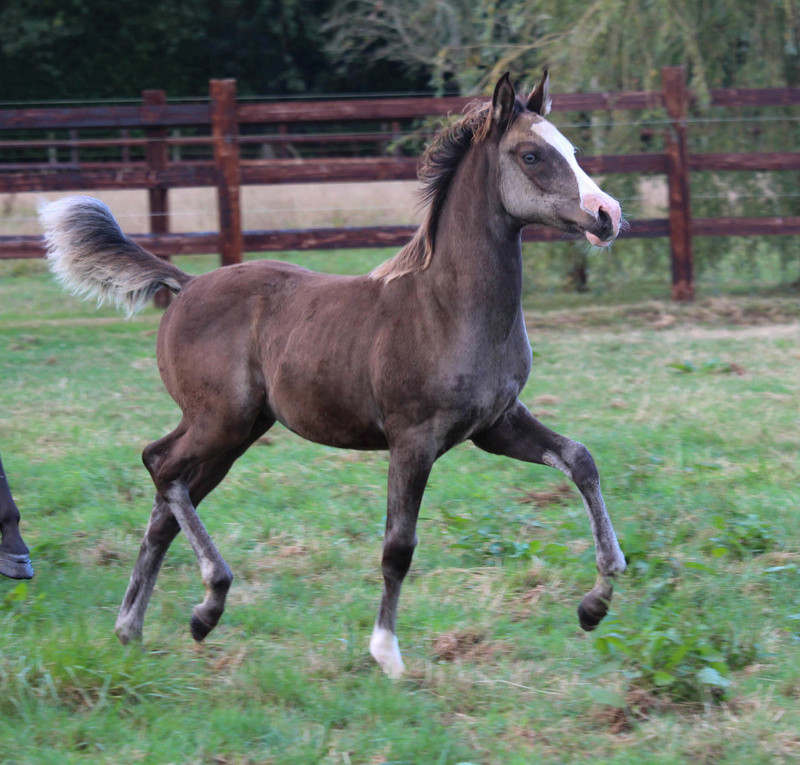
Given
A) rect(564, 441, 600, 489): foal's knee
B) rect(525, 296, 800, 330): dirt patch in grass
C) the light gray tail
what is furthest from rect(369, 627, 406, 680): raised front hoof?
rect(525, 296, 800, 330): dirt patch in grass

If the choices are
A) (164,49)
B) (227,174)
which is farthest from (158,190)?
(164,49)

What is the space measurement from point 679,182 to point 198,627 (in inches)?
335

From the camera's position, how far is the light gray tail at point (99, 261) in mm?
4297

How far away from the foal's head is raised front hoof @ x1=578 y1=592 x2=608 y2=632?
1.17 metres

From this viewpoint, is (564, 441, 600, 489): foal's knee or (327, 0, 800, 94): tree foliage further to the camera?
A: (327, 0, 800, 94): tree foliage

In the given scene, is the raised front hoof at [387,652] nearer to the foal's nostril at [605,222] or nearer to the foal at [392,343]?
the foal at [392,343]

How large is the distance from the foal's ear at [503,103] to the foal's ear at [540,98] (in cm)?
9

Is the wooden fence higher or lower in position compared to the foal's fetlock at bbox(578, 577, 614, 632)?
higher

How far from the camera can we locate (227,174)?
1055 cm

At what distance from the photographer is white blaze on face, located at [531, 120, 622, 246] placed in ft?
11.3

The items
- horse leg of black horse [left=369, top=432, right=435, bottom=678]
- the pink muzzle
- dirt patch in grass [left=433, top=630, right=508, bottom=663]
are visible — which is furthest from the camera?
dirt patch in grass [left=433, top=630, right=508, bottom=663]

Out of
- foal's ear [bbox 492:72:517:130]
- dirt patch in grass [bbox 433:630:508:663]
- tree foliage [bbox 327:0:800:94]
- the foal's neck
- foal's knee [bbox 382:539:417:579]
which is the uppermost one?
tree foliage [bbox 327:0:800:94]

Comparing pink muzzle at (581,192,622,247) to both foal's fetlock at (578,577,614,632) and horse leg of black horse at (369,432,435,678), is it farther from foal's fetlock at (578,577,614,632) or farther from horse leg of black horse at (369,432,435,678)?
foal's fetlock at (578,577,614,632)

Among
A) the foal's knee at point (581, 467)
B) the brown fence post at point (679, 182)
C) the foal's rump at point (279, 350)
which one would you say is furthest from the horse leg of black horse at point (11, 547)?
the brown fence post at point (679, 182)
